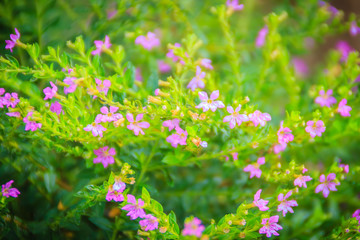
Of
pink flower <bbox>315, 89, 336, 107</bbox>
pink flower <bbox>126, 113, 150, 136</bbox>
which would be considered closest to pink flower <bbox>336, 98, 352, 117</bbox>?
pink flower <bbox>315, 89, 336, 107</bbox>

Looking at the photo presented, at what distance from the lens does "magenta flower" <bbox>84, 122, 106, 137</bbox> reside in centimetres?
106

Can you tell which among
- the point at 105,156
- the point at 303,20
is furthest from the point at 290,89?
the point at 105,156

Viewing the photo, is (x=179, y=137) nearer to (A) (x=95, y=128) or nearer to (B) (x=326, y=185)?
(A) (x=95, y=128)

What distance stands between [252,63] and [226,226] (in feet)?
5.96

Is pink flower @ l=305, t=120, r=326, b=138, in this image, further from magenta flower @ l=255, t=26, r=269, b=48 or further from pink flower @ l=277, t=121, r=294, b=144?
magenta flower @ l=255, t=26, r=269, b=48

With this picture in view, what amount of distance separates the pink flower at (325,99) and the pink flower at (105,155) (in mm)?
1027

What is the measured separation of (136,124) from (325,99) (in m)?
0.97

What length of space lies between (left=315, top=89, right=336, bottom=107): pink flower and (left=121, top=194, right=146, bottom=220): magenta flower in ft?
3.31

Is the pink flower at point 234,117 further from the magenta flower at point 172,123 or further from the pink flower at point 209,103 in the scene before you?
the magenta flower at point 172,123

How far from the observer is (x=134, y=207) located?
1083 millimetres

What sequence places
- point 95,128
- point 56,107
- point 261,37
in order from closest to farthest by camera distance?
1. point 95,128
2. point 56,107
3. point 261,37

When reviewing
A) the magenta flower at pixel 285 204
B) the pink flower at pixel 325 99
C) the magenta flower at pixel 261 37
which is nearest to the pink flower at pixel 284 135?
the magenta flower at pixel 285 204

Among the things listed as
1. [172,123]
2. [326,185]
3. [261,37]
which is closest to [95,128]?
[172,123]

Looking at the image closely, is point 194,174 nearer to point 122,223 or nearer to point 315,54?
point 122,223
